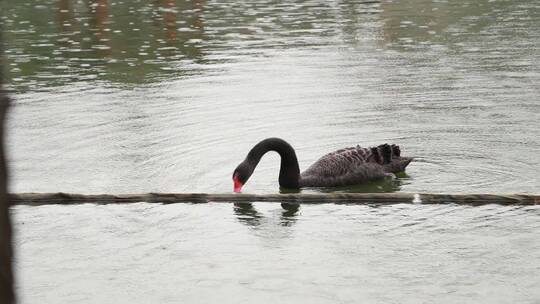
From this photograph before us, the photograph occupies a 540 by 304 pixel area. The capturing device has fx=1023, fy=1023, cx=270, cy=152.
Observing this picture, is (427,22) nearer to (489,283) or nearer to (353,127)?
(353,127)

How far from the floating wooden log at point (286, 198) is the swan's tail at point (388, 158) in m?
0.91

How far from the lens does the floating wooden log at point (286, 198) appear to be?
7.62m

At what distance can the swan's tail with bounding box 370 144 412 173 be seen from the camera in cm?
869

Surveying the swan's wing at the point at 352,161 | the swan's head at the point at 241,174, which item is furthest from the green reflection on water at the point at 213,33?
the swan's head at the point at 241,174

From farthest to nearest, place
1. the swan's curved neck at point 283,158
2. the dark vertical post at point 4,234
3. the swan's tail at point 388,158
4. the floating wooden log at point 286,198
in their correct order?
the swan's tail at point 388,158 → the swan's curved neck at point 283,158 → the floating wooden log at point 286,198 → the dark vertical post at point 4,234

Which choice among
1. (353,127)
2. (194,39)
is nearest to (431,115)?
(353,127)

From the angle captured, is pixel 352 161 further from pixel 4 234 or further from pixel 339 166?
pixel 4 234

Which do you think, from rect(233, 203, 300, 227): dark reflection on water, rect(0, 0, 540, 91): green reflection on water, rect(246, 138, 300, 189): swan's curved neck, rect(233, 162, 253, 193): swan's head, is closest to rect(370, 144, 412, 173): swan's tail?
rect(246, 138, 300, 189): swan's curved neck

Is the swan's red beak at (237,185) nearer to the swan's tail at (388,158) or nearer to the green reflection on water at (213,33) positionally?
the swan's tail at (388,158)

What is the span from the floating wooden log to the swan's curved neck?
0.41m

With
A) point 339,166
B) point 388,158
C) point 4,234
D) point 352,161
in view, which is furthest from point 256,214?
point 4,234

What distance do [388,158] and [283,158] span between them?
948 mm

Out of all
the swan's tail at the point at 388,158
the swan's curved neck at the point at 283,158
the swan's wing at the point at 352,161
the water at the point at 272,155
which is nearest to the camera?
the water at the point at 272,155

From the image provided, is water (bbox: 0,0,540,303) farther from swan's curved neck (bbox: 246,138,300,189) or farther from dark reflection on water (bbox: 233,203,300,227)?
swan's curved neck (bbox: 246,138,300,189)
